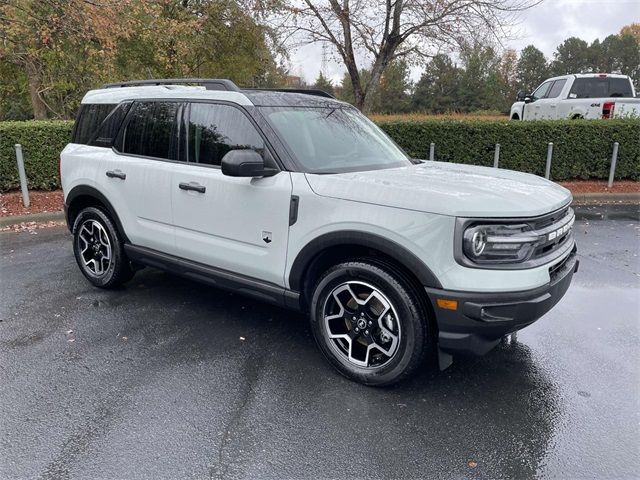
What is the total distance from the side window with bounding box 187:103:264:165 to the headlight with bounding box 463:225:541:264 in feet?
5.45

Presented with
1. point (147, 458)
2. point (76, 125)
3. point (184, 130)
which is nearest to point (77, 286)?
point (76, 125)

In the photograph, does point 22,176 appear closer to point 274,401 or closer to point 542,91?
Answer: point 274,401

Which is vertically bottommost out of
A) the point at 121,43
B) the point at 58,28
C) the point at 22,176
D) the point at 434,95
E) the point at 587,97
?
the point at 22,176

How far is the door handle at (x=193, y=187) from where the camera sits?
3.89 meters

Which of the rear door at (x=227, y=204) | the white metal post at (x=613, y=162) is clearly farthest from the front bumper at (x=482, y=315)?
the white metal post at (x=613, y=162)

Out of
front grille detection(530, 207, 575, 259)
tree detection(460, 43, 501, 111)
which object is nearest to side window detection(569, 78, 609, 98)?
front grille detection(530, 207, 575, 259)

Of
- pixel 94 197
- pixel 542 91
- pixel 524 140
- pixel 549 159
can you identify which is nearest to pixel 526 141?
pixel 524 140

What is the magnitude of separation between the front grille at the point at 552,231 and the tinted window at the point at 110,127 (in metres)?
3.69

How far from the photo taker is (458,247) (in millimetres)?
2805

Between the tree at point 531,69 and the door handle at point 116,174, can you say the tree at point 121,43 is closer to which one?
the door handle at point 116,174

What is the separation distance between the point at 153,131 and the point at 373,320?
2604mm

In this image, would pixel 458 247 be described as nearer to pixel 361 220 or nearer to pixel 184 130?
pixel 361 220

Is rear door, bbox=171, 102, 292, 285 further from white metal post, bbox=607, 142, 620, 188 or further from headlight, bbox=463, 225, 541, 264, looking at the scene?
white metal post, bbox=607, 142, 620, 188

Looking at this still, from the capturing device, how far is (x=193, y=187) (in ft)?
12.9
